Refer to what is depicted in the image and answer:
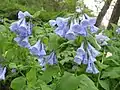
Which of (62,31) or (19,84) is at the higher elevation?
(62,31)

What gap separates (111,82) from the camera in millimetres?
1950

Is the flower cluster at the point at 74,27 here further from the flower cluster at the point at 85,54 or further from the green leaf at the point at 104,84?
the green leaf at the point at 104,84

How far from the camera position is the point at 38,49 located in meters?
1.42

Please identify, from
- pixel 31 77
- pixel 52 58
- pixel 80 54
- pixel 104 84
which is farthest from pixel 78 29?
pixel 104 84

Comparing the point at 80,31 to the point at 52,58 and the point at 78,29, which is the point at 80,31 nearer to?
the point at 78,29

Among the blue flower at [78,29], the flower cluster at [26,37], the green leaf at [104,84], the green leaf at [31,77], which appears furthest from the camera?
the green leaf at [104,84]

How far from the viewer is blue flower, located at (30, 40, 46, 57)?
1422 millimetres

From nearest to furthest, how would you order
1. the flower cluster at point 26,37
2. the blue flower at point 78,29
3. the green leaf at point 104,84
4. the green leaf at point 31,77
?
the blue flower at point 78,29, the flower cluster at point 26,37, the green leaf at point 31,77, the green leaf at point 104,84

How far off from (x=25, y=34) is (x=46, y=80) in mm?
283

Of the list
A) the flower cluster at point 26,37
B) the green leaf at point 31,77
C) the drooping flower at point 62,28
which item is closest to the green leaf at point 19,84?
the green leaf at point 31,77

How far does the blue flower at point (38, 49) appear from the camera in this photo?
1.42 m

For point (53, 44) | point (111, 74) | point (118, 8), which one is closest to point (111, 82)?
point (111, 74)

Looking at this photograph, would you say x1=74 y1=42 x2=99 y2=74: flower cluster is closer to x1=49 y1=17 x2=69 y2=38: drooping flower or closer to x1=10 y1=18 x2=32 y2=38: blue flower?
x1=49 y1=17 x2=69 y2=38: drooping flower

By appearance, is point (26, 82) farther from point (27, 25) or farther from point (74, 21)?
point (74, 21)
